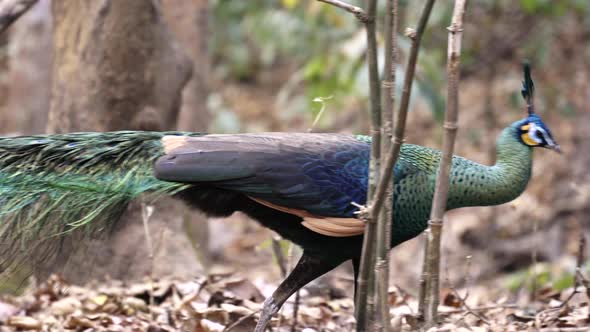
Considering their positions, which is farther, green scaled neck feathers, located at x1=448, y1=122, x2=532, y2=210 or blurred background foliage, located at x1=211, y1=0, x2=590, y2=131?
blurred background foliage, located at x1=211, y1=0, x2=590, y2=131

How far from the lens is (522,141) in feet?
13.8

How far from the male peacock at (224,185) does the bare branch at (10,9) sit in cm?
53

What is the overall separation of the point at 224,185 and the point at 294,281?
1.80 ft

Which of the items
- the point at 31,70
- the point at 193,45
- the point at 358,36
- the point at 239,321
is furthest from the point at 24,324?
the point at 31,70

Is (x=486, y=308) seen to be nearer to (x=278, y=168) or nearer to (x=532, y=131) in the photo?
(x=532, y=131)

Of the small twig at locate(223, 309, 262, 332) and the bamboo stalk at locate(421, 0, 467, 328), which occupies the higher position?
the bamboo stalk at locate(421, 0, 467, 328)

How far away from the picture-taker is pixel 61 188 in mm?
3730

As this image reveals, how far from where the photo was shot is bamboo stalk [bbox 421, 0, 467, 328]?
3199 mm

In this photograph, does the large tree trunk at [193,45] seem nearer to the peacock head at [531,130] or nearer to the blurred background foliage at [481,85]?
the blurred background foliage at [481,85]

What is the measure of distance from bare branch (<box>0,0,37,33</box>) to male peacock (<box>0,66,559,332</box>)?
0.53m

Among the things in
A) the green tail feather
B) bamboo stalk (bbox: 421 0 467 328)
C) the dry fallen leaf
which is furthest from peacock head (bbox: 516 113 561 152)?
the dry fallen leaf

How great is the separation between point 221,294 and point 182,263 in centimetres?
103

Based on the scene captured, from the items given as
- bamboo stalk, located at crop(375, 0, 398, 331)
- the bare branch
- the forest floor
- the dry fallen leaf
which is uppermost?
the bare branch

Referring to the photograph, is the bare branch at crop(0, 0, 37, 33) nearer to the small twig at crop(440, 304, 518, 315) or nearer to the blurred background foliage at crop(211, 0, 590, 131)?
the small twig at crop(440, 304, 518, 315)
